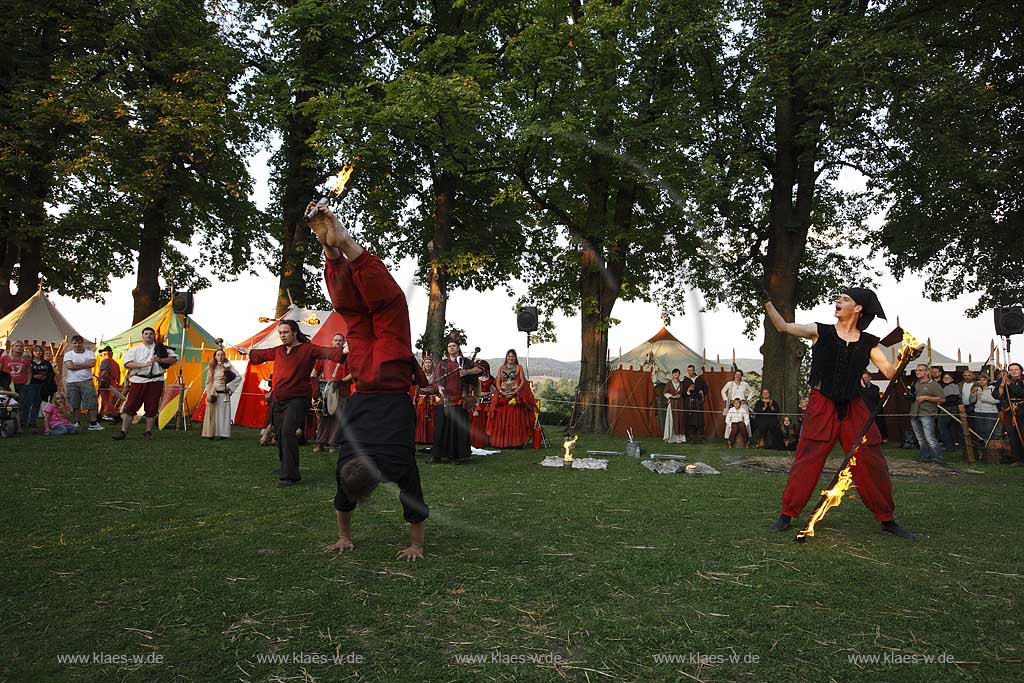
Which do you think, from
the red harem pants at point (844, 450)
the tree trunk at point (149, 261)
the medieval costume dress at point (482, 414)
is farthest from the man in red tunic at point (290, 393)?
the tree trunk at point (149, 261)

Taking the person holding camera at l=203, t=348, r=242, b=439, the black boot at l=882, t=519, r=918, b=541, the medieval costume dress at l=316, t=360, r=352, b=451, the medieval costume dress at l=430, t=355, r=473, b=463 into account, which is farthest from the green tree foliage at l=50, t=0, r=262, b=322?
the black boot at l=882, t=519, r=918, b=541

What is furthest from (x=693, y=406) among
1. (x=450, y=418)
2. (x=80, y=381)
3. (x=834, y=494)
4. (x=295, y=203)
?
(x=295, y=203)

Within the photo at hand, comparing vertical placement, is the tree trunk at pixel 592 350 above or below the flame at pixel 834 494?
above

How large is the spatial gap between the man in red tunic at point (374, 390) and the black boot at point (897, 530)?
3.84 metres

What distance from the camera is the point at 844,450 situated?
5641mm

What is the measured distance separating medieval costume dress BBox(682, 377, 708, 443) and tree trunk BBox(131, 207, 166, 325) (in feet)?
53.2

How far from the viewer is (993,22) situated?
55.7 ft

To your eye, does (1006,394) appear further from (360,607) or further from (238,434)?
(238,434)

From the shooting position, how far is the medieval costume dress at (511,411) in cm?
1459

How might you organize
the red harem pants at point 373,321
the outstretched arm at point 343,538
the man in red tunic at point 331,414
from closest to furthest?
the red harem pants at point 373,321 → the outstretched arm at point 343,538 → the man in red tunic at point 331,414

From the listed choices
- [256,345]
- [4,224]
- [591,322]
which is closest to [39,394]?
[256,345]

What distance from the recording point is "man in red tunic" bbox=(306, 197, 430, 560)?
4.48 m

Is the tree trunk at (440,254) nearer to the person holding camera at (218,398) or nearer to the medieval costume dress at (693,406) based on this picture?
the person holding camera at (218,398)

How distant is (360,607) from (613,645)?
134 cm
